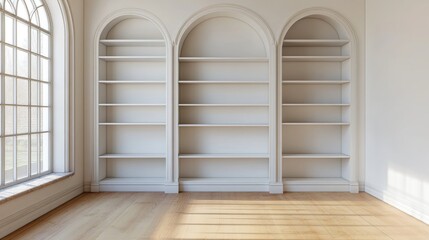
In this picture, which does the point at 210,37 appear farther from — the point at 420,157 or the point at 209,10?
the point at 420,157

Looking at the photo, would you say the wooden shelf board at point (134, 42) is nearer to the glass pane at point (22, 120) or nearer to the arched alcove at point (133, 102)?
the arched alcove at point (133, 102)

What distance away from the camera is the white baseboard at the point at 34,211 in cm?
338

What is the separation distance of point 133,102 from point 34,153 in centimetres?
167

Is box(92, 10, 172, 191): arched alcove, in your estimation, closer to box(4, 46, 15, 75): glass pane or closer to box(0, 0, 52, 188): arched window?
box(0, 0, 52, 188): arched window

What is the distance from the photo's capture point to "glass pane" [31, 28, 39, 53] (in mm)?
4191

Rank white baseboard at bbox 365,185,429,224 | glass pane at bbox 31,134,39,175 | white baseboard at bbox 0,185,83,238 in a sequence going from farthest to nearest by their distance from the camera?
1. glass pane at bbox 31,134,39,175
2. white baseboard at bbox 365,185,429,224
3. white baseboard at bbox 0,185,83,238

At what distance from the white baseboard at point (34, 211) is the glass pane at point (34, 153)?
1.25 ft

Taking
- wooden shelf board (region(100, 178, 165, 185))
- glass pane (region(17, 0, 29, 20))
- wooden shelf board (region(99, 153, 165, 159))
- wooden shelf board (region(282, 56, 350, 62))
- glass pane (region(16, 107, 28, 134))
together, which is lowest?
wooden shelf board (region(100, 178, 165, 185))

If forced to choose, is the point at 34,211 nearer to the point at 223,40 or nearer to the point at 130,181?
the point at 130,181

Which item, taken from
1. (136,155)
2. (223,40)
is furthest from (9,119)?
(223,40)

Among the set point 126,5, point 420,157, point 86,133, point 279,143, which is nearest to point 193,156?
point 279,143

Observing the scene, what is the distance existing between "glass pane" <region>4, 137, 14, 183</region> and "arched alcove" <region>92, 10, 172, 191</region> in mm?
1646

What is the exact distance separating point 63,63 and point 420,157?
4407 mm

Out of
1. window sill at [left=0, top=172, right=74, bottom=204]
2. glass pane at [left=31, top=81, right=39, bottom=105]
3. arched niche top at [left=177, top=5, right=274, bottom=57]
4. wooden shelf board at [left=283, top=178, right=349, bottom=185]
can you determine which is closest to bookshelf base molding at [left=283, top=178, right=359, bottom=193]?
wooden shelf board at [left=283, top=178, right=349, bottom=185]
